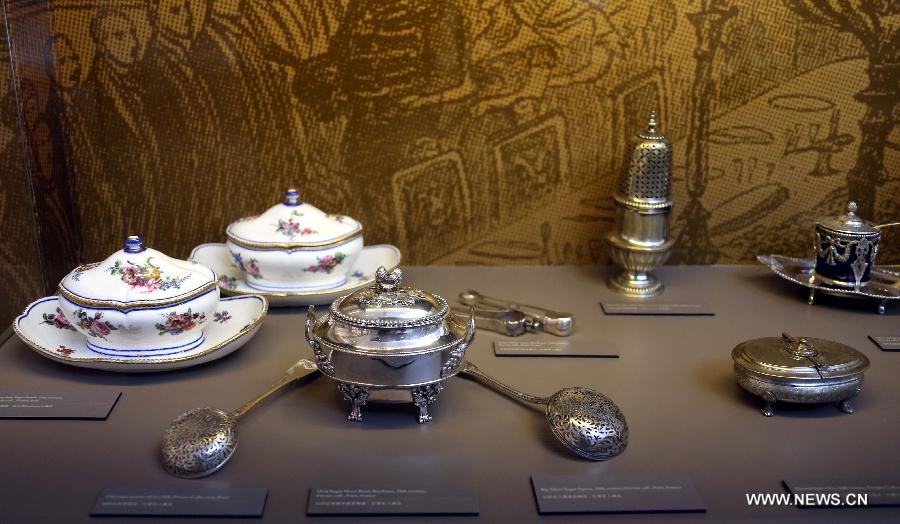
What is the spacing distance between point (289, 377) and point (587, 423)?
0.46 metres

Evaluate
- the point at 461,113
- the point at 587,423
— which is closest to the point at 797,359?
the point at 587,423

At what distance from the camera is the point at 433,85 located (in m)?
1.79

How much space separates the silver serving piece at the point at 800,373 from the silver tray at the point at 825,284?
0.40 metres

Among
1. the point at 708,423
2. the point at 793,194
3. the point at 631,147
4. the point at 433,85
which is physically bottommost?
the point at 708,423

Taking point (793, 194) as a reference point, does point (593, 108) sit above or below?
above

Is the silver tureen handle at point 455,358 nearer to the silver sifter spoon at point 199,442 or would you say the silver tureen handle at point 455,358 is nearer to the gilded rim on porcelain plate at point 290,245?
the silver sifter spoon at point 199,442

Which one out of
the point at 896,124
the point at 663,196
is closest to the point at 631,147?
the point at 663,196

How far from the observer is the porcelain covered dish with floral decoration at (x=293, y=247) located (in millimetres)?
1624

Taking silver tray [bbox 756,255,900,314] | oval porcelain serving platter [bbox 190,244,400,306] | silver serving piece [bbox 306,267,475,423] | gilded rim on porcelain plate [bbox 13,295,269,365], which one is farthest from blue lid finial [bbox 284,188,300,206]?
silver tray [bbox 756,255,900,314]

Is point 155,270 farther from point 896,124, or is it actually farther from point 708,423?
point 896,124

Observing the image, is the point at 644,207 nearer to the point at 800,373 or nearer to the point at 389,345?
the point at 800,373

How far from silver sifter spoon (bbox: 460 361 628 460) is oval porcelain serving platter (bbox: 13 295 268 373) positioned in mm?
528

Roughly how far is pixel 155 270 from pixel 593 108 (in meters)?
0.92

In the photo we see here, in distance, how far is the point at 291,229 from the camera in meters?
1.65
